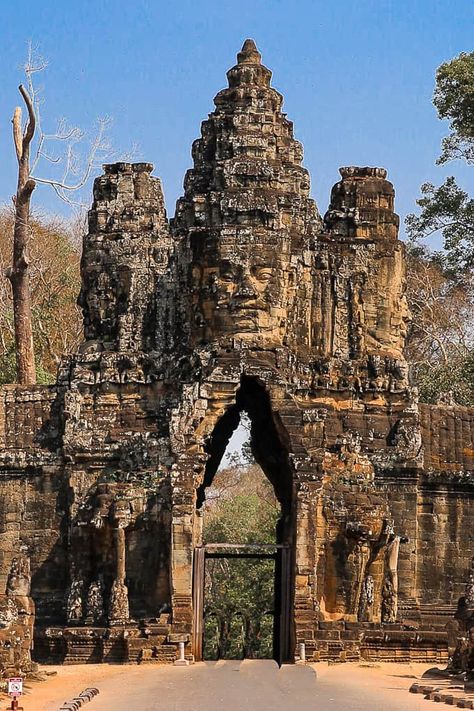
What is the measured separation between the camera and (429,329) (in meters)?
56.0

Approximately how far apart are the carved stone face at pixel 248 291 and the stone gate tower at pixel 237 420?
0.04 m

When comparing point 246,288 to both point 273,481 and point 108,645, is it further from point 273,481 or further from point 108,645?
point 108,645

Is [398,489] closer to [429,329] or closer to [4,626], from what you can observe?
[4,626]

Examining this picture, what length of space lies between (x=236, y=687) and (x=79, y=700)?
2.96 m

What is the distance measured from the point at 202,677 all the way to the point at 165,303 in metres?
9.26

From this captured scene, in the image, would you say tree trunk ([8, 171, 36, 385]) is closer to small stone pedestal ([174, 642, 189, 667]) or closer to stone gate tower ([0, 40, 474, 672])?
stone gate tower ([0, 40, 474, 672])

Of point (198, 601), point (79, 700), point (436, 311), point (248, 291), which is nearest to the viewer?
point (79, 700)

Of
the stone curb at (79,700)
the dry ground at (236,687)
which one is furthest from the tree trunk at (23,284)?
the stone curb at (79,700)

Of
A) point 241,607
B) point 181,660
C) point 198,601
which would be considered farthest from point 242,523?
point 181,660

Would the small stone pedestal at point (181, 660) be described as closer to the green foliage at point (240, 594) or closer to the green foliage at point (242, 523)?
the green foliage at point (240, 594)

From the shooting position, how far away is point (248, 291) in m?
36.2

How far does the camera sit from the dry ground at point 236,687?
85.6ft

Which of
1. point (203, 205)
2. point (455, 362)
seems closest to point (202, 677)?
point (203, 205)

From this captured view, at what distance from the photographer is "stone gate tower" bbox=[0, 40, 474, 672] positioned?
34.2 meters
